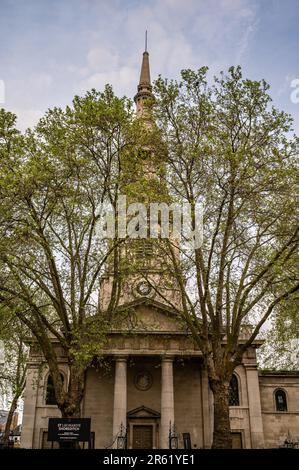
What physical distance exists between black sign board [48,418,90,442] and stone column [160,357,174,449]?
1195 centimetres

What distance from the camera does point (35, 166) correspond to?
55.0 ft

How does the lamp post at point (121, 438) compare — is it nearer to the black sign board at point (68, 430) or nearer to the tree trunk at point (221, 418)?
the tree trunk at point (221, 418)

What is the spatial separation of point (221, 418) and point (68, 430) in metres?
6.07

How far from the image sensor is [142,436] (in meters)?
29.2

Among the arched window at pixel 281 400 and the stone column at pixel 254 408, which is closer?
the stone column at pixel 254 408

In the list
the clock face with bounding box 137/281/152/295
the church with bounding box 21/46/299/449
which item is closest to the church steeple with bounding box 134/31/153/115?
the clock face with bounding box 137/281/152/295

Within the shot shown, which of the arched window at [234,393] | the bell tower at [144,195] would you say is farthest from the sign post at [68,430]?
the arched window at [234,393]

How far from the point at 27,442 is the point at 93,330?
15.5 metres

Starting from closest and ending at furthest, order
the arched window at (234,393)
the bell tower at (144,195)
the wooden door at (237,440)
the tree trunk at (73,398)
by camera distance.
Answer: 1. the tree trunk at (73,398)
2. the bell tower at (144,195)
3. the wooden door at (237,440)
4. the arched window at (234,393)

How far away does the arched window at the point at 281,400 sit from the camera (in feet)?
104

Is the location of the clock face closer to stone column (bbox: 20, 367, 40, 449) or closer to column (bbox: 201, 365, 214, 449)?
column (bbox: 201, 365, 214, 449)

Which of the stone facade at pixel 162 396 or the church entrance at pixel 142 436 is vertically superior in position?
the stone facade at pixel 162 396

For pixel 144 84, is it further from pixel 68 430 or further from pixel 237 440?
pixel 68 430

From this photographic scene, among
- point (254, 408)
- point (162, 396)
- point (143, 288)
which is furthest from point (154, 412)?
point (143, 288)
